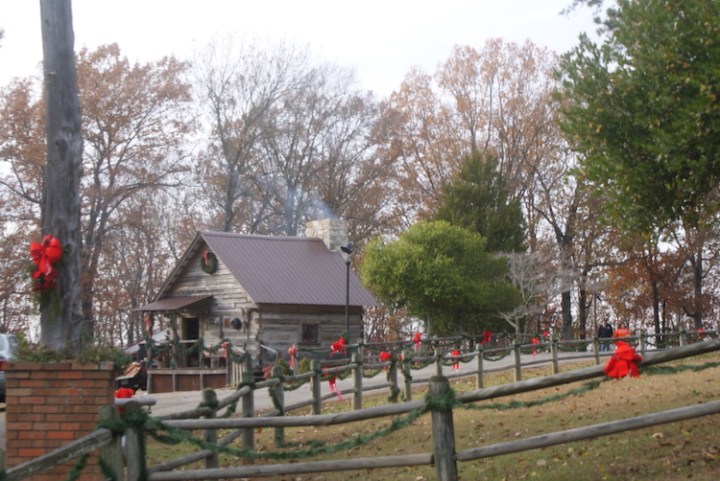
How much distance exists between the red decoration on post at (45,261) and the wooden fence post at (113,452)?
2.06 m

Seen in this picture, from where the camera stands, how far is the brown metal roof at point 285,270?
35.0 meters

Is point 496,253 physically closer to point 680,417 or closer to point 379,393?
point 379,393

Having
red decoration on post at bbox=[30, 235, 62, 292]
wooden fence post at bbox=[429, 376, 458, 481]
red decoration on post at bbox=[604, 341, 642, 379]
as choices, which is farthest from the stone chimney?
red decoration on post at bbox=[604, 341, 642, 379]

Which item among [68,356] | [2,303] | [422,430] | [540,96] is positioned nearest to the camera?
[68,356]

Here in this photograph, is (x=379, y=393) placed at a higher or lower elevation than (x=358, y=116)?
lower

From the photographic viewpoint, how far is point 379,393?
75.1 feet

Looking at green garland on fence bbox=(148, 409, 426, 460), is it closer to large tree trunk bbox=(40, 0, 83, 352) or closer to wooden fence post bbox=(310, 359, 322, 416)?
large tree trunk bbox=(40, 0, 83, 352)

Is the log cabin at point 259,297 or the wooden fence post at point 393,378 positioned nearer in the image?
the wooden fence post at point 393,378

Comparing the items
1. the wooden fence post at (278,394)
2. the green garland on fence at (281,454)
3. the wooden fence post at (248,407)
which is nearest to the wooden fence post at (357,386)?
the wooden fence post at (278,394)

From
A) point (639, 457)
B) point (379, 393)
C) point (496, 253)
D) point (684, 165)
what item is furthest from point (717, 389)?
point (496, 253)

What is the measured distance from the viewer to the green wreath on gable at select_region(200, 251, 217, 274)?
36281 mm

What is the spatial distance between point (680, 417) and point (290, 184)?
43.9m

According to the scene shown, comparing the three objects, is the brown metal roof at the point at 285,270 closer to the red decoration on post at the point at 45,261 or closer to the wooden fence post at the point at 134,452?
the red decoration on post at the point at 45,261

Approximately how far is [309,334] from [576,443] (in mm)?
24969
